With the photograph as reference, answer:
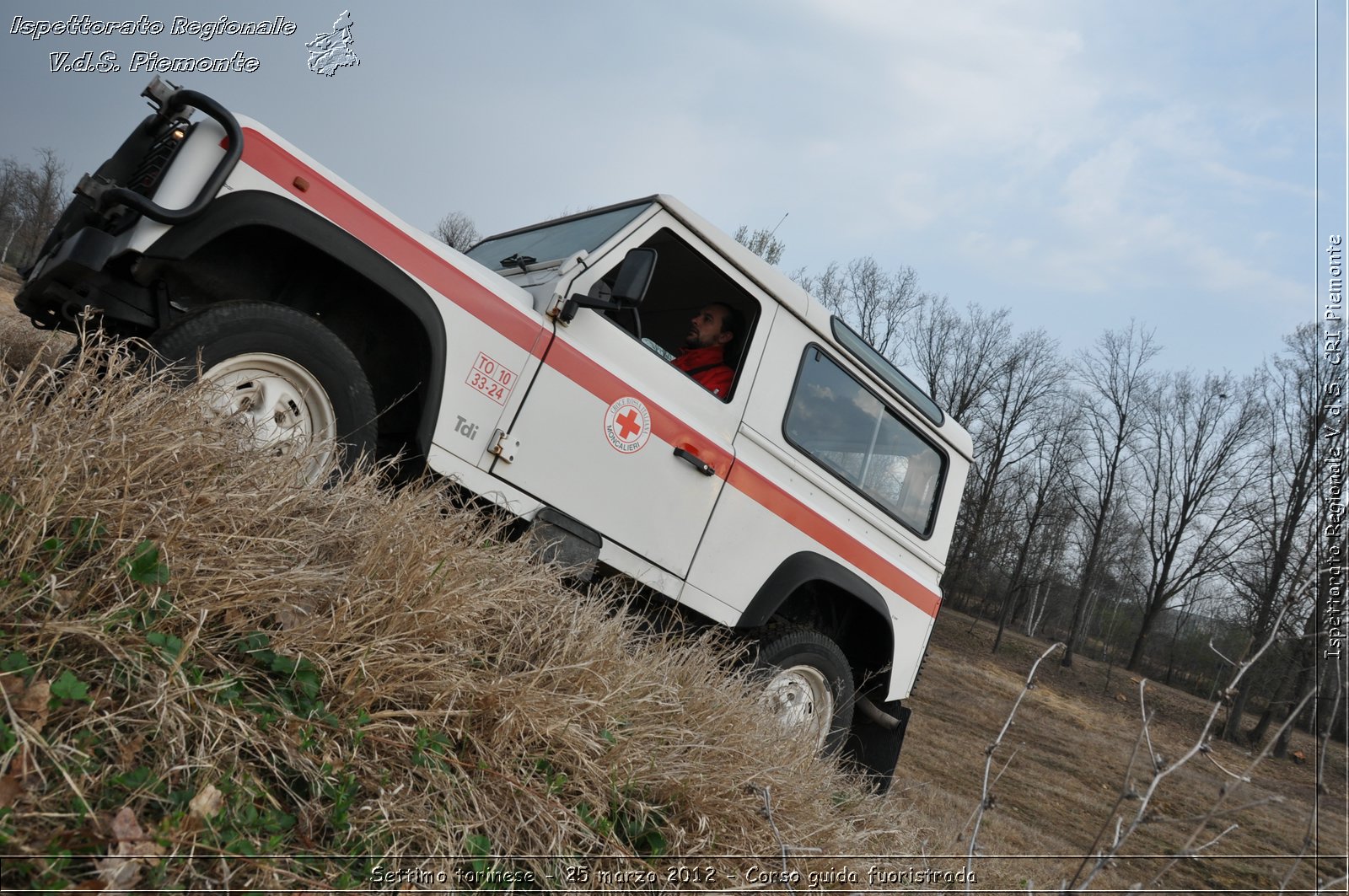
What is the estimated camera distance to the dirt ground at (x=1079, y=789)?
376 centimetres

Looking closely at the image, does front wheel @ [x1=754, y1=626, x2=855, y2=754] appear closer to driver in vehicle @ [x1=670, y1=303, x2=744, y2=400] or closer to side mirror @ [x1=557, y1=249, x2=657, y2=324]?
driver in vehicle @ [x1=670, y1=303, x2=744, y2=400]

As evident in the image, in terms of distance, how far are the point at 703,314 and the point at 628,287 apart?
111cm

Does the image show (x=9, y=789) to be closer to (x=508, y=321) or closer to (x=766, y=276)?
(x=508, y=321)

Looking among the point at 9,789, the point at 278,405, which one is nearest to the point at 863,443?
the point at 278,405

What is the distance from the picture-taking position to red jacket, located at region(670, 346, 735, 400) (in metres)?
4.32

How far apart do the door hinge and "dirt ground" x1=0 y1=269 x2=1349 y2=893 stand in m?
1.51

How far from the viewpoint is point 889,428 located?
5.11 meters

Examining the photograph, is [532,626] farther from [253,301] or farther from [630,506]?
[253,301]

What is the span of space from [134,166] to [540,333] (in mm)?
1676

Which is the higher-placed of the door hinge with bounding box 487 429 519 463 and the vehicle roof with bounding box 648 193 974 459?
the vehicle roof with bounding box 648 193 974 459

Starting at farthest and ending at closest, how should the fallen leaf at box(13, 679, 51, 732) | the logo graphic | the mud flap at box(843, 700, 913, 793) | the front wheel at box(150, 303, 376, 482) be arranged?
1. the mud flap at box(843, 700, 913, 793)
2. the logo graphic
3. the front wheel at box(150, 303, 376, 482)
4. the fallen leaf at box(13, 679, 51, 732)

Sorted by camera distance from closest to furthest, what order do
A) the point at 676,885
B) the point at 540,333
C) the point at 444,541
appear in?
the point at 676,885 → the point at 444,541 → the point at 540,333

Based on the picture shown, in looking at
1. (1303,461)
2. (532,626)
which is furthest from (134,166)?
(1303,461)

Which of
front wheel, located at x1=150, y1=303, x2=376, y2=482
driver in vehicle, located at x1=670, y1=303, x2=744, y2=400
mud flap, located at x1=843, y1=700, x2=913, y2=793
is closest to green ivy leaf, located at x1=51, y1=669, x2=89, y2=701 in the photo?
front wheel, located at x1=150, y1=303, x2=376, y2=482
